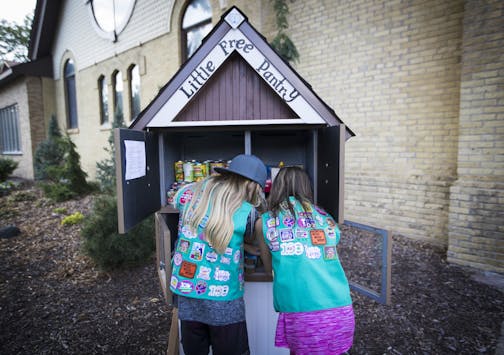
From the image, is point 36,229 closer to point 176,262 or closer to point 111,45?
point 176,262

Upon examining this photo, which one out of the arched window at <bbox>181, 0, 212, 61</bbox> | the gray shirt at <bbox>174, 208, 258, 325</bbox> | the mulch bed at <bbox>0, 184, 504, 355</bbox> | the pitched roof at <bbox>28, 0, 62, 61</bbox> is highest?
the pitched roof at <bbox>28, 0, 62, 61</bbox>

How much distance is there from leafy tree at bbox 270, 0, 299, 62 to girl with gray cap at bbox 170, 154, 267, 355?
4797 mm

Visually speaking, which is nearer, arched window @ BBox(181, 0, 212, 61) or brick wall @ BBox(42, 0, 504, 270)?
brick wall @ BBox(42, 0, 504, 270)

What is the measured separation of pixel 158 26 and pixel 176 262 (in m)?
9.54

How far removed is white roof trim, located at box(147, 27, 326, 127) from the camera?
2512 millimetres

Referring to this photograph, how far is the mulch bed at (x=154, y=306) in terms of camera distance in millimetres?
3172

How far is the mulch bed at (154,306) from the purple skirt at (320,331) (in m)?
1.47

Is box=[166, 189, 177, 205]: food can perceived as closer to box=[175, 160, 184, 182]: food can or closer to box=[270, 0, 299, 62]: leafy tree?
box=[175, 160, 184, 182]: food can

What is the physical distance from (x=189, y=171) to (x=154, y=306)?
2009mm

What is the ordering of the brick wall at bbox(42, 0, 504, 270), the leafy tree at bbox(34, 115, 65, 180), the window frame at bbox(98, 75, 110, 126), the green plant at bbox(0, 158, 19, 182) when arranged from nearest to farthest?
the brick wall at bbox(42, 0, 504, 270) → the leafy tree at bbox(34, 115, 65, 180) → the green plant at bbox(0, 158, 19, 182) → the window frame at bbox(98, 75, 110, 126)

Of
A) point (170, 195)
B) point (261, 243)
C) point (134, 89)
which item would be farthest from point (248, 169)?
point (134, 89)

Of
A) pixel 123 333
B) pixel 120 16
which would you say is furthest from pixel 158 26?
pixel 123 333

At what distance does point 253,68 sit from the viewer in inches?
100

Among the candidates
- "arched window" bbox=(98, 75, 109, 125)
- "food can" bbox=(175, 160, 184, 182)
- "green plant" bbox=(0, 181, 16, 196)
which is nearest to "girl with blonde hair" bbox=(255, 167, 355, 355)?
"food can" bbox=(175, 160, 184, 182)
